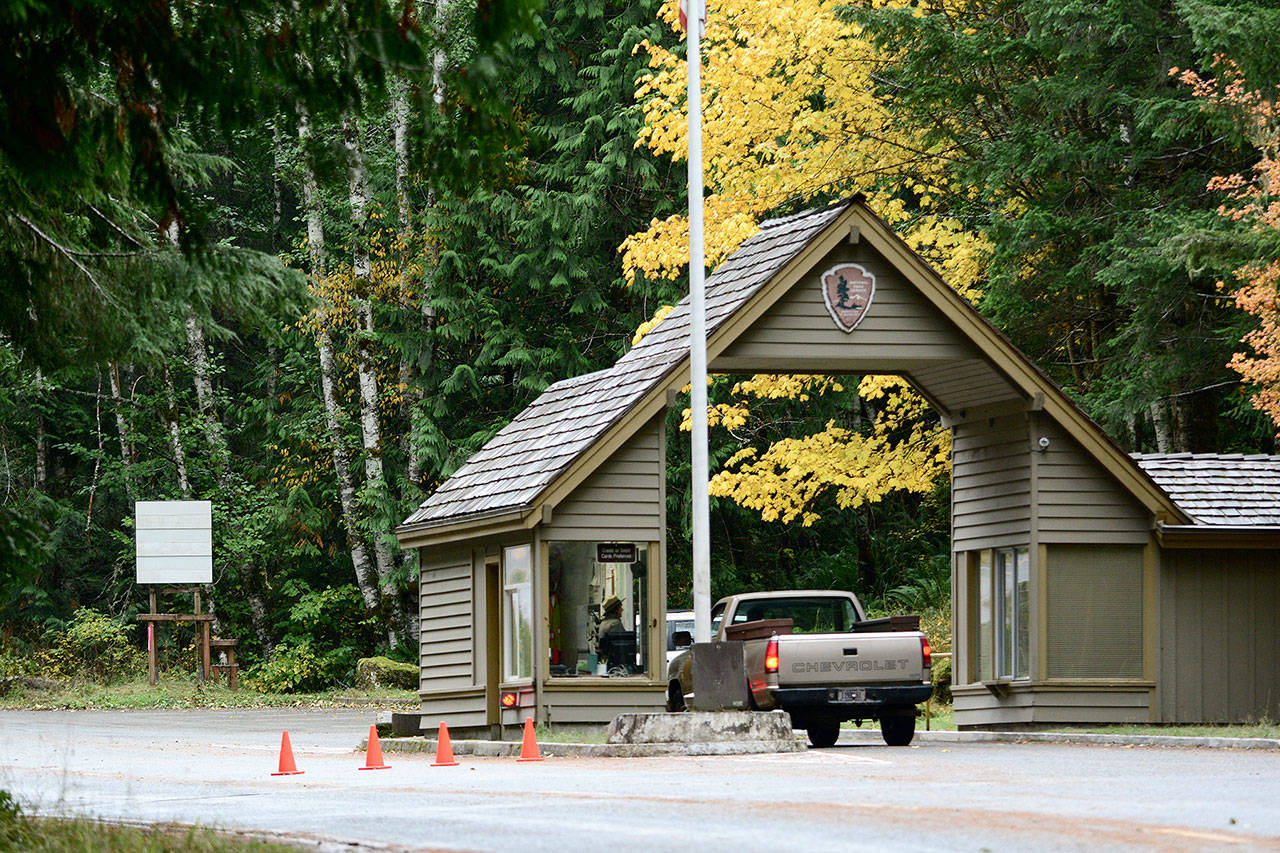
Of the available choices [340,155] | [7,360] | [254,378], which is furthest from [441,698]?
[254,378]

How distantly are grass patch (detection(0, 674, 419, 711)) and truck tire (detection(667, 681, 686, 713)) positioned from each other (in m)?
11.0

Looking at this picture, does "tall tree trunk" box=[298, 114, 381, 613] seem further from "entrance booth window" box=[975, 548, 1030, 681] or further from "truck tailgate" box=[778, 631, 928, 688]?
"truck tailgate" box=[778, 631, 928, 688]

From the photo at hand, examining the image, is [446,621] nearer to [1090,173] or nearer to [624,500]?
[624,500]

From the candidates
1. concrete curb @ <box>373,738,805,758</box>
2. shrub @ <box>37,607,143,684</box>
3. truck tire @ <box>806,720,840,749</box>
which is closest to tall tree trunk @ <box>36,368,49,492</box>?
shrub @ <box>37,607,143,684</box>

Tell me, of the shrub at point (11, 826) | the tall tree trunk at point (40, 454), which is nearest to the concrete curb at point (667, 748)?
the shrub at point (11, 826)

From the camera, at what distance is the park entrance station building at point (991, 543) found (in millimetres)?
21766

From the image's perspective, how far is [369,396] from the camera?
4306 cm

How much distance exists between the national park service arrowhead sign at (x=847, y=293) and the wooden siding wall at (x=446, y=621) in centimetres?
571

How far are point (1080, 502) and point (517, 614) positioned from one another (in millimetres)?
7119

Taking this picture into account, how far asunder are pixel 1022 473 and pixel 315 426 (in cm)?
2468

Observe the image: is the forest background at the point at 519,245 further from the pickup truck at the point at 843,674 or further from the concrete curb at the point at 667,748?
the pickup truck at the point at 843,674

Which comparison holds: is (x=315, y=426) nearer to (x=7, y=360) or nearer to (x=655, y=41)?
(x=655, y=41)

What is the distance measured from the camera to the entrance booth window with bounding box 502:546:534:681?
2195 centimetres

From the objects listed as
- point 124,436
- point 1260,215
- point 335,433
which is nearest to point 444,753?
point 1260,215
